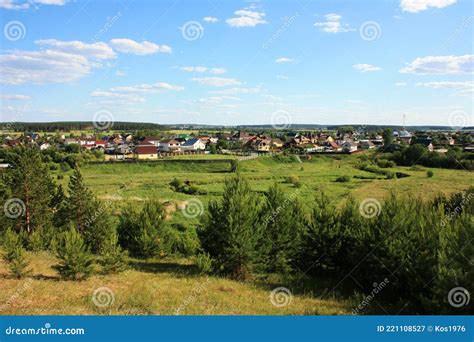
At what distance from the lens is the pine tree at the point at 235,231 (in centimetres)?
1595

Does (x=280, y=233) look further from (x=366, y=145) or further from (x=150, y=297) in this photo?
(x=366, y=145)

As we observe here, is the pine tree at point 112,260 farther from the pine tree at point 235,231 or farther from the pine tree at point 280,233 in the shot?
the pine tree at point 280,233

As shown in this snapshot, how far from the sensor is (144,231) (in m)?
21.1

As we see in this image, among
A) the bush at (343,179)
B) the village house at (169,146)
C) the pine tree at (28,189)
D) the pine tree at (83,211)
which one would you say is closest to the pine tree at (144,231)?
the pine tree at (83,211)

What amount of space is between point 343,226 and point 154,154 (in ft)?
245

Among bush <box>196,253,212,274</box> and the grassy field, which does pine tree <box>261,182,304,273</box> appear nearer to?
bush <box>196,253,212,274</box>

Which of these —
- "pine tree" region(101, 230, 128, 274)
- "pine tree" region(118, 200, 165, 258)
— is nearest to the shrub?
"pine tree" region(101, 230, 128, 274)

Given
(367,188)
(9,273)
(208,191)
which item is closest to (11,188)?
(9,273)

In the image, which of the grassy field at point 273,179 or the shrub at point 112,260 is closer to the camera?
the shrub at point 112,260

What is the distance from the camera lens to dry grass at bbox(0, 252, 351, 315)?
10.8 meters

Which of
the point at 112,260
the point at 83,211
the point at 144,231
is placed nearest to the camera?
the point at 112,260

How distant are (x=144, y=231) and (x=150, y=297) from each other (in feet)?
29.6

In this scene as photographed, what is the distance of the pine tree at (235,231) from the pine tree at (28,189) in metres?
11.6

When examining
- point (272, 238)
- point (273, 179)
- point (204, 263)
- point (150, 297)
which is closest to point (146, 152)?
point (273, 179)
